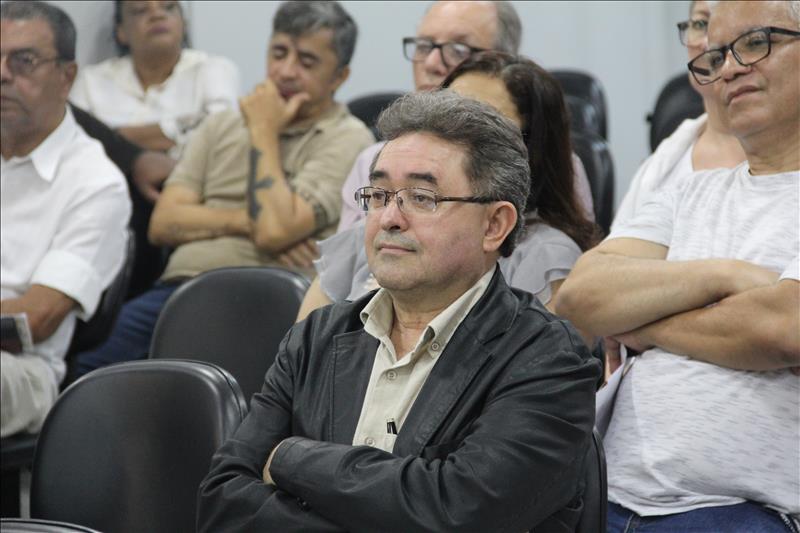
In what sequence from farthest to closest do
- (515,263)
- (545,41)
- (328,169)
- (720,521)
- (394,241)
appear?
1. (545,41)
2. (328,169)
3. (515,263)
4. (720,521)
5. (394,241)

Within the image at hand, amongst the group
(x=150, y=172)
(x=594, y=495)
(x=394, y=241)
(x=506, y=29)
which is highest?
(x=506, y=29)

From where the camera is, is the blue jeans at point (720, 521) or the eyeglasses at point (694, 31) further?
the eyeglasses at point (694, 31)

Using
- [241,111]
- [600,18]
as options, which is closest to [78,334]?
[241,111]

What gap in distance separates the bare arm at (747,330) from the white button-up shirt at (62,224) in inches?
67.3

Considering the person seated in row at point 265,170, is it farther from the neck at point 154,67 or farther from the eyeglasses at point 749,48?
the eyeglasses at point 749,48

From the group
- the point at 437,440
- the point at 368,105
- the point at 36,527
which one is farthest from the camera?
the point at 368,105

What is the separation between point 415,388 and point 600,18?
327cm

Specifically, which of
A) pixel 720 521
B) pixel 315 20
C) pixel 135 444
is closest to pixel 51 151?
pixel 315 20

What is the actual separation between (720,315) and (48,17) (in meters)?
2.25

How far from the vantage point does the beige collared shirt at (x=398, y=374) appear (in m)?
1.78

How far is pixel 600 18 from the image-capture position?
4766mm

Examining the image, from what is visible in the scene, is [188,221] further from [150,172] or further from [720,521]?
[720,521]

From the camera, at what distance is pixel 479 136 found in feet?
6.11

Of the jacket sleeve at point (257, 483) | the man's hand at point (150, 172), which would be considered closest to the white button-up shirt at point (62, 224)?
the man's hand at point (150, 172)
